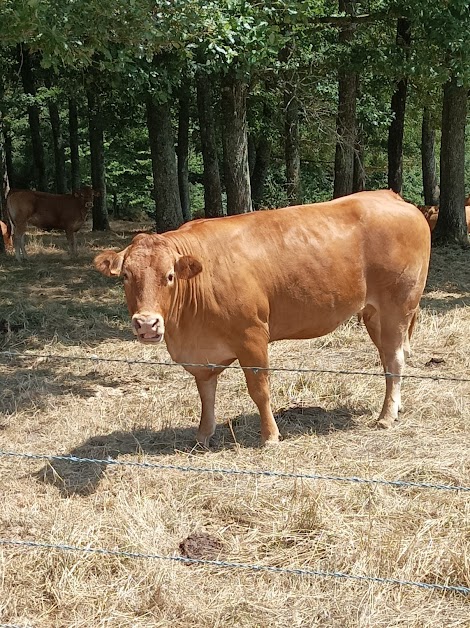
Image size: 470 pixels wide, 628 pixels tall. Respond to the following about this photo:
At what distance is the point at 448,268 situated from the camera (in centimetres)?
1327

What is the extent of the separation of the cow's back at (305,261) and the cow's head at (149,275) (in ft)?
1.00

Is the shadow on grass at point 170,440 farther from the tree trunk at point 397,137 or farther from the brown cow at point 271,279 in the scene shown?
the tree trunk at point 397,137

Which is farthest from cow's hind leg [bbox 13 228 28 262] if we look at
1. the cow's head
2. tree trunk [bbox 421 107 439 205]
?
tree trunk [bbox 421 107 439 205]

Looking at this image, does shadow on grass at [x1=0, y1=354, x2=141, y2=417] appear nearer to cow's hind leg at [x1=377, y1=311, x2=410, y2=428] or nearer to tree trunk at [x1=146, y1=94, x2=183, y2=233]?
cow's hind leg at [x1=377, y1=311, x2=410, y2=428]

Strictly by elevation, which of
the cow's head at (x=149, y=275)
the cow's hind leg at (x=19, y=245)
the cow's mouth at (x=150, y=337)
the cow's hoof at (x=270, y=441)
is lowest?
the cow's hoof at (x=270, y=441)

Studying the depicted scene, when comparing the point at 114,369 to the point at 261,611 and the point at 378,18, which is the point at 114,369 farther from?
the point at 378,18

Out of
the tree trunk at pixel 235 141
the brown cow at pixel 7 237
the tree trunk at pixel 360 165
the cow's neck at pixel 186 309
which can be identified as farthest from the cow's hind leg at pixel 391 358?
the brown cow at pixel 7 237

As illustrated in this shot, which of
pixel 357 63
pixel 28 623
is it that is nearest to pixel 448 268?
pixel 357 63

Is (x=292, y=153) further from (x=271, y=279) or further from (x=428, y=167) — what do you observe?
(x=428, y=167)

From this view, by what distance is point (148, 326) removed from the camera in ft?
15.3

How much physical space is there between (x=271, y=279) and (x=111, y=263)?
127 centimetres

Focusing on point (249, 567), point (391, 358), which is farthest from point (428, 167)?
point (249, 567)

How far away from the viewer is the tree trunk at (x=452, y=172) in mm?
15477

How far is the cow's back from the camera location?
541 cm
